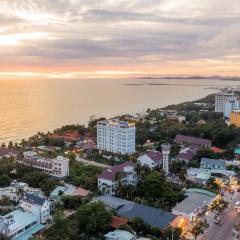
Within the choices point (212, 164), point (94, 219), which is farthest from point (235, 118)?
point (94, 219)

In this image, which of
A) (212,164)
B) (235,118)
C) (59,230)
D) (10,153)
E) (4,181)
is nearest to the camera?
(59,230)

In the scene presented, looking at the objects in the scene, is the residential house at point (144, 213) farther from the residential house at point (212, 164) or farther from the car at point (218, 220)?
the residential house at point (212, 164)

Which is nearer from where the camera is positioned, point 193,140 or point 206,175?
point 206,175

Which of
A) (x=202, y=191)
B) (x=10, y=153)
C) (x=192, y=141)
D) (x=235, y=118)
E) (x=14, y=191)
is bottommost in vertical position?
(x=202, y=191)

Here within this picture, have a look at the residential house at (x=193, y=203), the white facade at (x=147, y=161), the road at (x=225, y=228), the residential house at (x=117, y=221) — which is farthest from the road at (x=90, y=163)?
the road at (x=225, y=228)

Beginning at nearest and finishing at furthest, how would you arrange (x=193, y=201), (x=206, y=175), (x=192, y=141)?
(x=193, y=201)
(x=206, y=175)
(x=192, y=141)

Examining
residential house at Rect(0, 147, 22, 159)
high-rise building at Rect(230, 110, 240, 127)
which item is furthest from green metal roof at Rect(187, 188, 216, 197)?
high-rise building at Rect(230, 110, 240, 127)

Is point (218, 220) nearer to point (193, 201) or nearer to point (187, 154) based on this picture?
point (193, 201)

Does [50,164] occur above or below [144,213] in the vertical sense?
above
